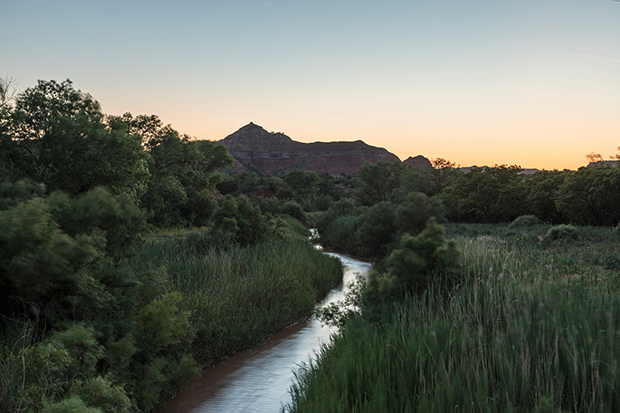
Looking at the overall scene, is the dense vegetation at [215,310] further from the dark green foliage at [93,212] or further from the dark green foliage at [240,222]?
the dark green foliage at [240,222]

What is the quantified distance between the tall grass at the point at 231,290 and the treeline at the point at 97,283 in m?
0.04

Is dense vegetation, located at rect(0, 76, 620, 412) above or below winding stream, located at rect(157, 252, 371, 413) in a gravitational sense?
above

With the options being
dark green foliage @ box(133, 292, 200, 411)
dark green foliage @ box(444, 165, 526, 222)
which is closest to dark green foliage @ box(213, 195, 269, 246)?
dark green foliage @ box(133, 292, 200, 411)

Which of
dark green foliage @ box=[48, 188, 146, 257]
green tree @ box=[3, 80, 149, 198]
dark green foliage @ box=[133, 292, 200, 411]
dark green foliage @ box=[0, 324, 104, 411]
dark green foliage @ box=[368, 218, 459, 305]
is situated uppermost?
green tree @ box=[3, 80, 149, 198]

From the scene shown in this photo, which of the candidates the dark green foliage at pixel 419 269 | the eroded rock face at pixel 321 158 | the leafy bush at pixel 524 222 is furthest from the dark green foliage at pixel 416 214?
the eroded rock face at pixel 321 158

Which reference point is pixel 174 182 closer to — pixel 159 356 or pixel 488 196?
pixel 159 356

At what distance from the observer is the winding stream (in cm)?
686

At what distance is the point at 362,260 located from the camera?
25453 millimetres

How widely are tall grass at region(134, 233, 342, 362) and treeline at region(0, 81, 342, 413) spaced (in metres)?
0.04

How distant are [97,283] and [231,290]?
13.9 feet

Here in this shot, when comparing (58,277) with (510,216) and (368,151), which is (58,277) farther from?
(368,151)

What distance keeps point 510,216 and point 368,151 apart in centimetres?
16103

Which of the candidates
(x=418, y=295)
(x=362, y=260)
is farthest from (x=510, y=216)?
(x=418, y=295)

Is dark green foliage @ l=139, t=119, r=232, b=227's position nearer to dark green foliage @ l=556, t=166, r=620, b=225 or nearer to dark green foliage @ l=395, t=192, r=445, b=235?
dark green foliage @ l=395, t=192, r=445, b=235
